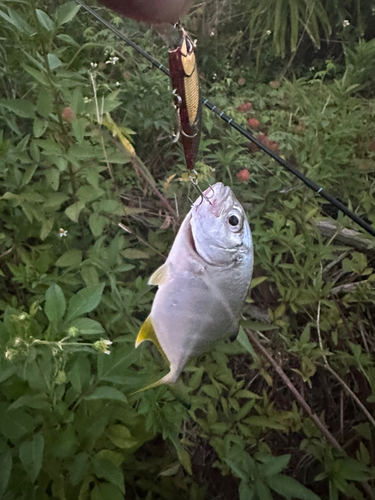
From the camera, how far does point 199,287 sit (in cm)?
57

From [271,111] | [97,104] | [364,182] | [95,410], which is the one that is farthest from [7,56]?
[364,182]

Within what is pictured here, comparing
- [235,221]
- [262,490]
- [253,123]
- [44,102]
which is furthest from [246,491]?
[253,123]

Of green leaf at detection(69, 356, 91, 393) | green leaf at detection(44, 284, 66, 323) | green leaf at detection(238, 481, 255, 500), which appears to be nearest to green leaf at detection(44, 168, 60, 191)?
green leaf at detection(44, 284, 66, 323)

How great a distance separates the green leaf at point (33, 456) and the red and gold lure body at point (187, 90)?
0.56 m

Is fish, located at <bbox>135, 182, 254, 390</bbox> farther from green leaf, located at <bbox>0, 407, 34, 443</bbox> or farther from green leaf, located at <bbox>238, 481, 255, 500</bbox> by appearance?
green leaf, located at <bbox>238, 481, 255, 500</bbox>

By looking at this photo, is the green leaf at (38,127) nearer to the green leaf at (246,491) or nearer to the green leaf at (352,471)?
the green leaf at (246,491)

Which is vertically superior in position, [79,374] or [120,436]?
[79,374]

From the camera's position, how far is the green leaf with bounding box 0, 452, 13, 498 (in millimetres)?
655

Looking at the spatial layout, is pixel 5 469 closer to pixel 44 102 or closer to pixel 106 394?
pixel 106 394

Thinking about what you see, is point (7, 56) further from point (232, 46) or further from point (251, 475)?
point (232, 46)

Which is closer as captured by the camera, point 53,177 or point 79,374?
point 79,374

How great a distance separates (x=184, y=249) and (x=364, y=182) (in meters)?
1.34

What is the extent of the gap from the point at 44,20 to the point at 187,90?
20.1 inches

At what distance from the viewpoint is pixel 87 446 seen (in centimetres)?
73
